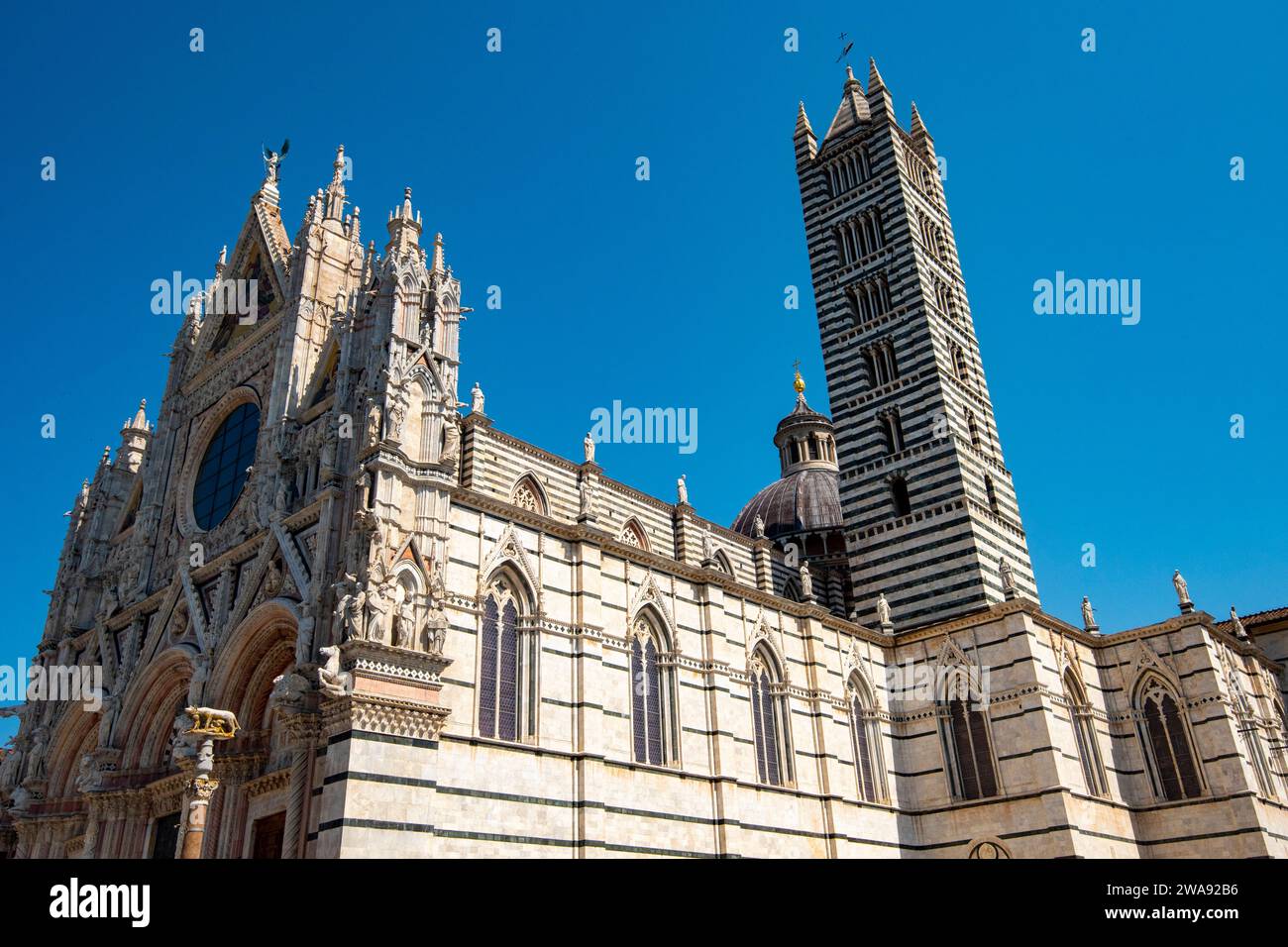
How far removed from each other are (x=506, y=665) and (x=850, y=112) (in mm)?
26997

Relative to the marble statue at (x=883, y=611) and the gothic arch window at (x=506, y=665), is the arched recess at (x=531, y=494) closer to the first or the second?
the gothic arch window at (x=506, y=665)

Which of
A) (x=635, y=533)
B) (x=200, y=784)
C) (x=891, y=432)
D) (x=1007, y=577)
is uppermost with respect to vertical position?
(x=891, y=432)

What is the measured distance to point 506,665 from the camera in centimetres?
1950

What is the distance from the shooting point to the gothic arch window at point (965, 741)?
26188 mm

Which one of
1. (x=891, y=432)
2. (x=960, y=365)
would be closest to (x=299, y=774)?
(x=891, y=432)

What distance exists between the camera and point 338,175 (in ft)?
95.4

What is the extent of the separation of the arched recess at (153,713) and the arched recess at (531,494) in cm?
984

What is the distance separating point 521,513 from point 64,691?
14.5m

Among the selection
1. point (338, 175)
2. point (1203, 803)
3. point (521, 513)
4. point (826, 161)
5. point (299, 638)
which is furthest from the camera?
point (826, 161)

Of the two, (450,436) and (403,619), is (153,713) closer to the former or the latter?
(403,619)

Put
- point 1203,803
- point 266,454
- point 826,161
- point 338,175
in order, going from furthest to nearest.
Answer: point 826,161 → point 338,175 → point 1203,803 → point 266,454

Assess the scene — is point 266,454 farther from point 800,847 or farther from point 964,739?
point 964,739

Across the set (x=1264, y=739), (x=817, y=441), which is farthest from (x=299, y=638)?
(x=817, y=441)

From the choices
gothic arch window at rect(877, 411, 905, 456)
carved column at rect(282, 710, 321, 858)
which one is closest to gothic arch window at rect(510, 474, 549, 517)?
gothic arch window at rect(877, 411, 905, 456)
